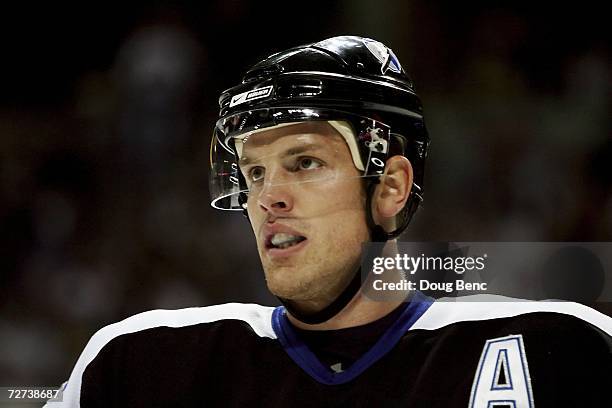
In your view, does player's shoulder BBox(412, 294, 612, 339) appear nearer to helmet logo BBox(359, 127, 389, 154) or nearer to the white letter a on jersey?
the white letter a on jersey

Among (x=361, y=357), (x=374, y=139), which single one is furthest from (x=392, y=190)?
(x=361, y=357)

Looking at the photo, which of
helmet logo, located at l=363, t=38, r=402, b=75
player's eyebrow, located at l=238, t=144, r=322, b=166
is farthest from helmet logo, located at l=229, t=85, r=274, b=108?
helmet logo, located at l=363, t=38, r=402, b=75

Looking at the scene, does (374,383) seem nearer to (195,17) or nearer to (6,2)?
(195,17)

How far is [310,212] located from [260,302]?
0.43 m

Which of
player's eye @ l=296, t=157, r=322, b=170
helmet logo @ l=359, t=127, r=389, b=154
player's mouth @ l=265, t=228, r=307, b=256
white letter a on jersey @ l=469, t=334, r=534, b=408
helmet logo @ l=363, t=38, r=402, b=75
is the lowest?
white letter a on jersey @ l=469, t=334, r=534, b=408

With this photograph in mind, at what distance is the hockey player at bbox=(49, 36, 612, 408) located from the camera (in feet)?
5.08

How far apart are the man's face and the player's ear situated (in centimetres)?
4

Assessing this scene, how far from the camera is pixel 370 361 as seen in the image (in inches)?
62.9

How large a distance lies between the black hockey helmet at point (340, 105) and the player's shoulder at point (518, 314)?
20cm

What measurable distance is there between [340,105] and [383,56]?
0.67 feet

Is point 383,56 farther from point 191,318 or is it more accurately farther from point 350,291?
point 191,318

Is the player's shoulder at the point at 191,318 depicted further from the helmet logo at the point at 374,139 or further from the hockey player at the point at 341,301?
the helmet logo at the point at 374,139

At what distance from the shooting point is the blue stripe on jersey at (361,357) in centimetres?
159

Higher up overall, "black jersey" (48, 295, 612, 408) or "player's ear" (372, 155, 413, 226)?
"player's ear" (372, 155, 413, 226)
